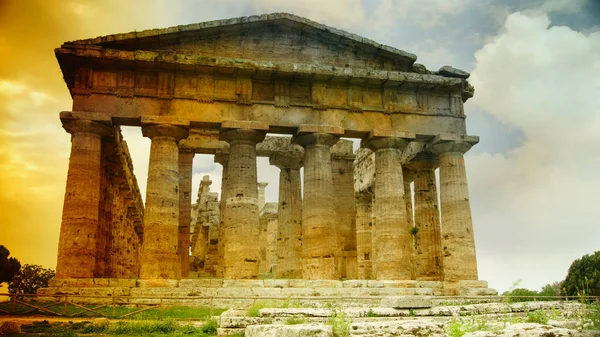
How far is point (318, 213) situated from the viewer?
2100 centimetres

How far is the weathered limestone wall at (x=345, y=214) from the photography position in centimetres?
2614

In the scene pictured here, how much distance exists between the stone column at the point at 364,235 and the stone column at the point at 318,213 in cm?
603

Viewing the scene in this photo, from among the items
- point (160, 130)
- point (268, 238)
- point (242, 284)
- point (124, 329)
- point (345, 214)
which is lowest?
point (124, 329)

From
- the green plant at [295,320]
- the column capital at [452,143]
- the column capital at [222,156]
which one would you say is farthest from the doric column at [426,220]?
the green plant at [295,320]

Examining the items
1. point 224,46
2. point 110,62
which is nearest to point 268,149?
point 224,46

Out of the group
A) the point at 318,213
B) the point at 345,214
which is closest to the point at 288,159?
the point at 345,214

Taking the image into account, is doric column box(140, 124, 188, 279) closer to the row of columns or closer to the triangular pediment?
the row of columns

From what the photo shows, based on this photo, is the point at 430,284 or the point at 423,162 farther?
the point at 423,162

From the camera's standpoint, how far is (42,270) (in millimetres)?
36719

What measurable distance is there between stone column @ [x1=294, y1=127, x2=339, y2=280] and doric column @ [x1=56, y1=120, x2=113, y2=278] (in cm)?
754

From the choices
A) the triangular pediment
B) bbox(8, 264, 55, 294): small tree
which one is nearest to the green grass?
the triangular pediment

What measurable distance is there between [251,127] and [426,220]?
31.7 feet

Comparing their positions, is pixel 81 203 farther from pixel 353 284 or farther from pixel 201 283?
pixel 353 284

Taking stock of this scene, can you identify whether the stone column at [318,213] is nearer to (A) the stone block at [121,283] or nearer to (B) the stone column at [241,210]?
(B) the stone column at [241,210]
